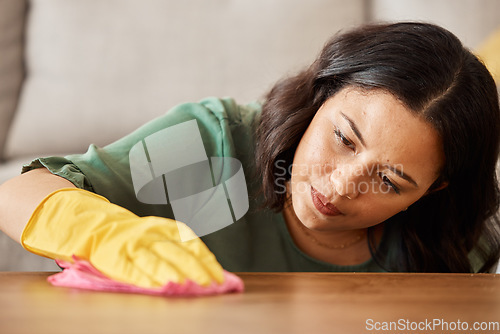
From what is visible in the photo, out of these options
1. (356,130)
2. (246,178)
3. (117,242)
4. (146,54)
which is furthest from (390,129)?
(146,54)

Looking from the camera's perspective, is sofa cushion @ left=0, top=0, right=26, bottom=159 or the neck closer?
the neck

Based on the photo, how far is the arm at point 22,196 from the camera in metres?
0.63

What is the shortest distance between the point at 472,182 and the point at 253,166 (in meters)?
0.40

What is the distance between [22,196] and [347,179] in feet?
1.46

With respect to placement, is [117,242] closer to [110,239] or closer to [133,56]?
[110,239]

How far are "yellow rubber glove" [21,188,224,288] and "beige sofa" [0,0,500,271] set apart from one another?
2.78 ft

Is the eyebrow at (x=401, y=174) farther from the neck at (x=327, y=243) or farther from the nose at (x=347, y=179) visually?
the neck at (x=327, y=243)

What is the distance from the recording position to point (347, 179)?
77 cm

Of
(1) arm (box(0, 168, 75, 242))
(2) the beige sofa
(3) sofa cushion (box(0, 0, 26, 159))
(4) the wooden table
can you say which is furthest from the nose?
(3) sofa cushion (box(0, 0, 26, 159))

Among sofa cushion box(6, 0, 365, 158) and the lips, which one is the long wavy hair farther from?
sofa cushion box(6, 0, 365, 158)

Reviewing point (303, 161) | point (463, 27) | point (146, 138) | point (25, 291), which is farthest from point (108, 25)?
point (25, 291)

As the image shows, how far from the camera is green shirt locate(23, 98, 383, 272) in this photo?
2.72 feet

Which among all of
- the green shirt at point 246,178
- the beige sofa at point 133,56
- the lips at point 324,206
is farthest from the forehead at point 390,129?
the beige sofa at point 133,56

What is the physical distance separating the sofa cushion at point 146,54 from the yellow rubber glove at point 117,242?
84 cm
